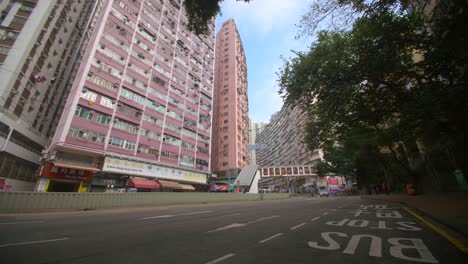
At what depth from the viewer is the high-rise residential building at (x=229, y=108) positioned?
61219 mm

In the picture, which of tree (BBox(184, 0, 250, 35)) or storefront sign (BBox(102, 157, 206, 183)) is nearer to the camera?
tree (BBox(184, 0, 250, 35))

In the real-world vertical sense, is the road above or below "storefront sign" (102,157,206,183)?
below

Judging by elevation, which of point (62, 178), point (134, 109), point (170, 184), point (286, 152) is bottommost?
point (62, 178)

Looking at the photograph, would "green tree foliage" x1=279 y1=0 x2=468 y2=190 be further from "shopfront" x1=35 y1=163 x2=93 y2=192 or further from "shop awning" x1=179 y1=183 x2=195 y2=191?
"shop awning" x1=179 y1=183 x2=195 y2=191

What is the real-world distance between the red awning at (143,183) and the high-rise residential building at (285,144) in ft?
144

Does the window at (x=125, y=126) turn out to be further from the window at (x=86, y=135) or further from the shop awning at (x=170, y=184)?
the shop awning at (x=170, y=184)

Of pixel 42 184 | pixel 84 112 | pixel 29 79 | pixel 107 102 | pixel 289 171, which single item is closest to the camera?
pixel 42 184

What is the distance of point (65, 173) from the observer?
25.7 meters

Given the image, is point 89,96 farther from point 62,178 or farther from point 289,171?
point 289,171

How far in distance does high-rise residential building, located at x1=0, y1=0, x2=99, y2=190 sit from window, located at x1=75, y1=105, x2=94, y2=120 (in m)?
6.92

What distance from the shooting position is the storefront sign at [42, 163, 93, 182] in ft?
80.8

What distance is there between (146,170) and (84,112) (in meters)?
11.7

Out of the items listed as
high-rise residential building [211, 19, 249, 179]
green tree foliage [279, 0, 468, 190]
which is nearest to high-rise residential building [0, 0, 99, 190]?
green tree foliage [279, 0, 468, 190]

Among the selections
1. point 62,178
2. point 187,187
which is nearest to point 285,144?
point 187,187
